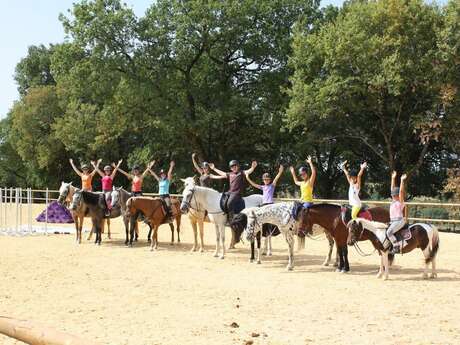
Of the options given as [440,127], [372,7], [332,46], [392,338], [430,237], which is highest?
[372,7]

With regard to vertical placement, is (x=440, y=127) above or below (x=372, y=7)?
below

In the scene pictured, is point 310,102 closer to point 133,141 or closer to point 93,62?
point 93,62

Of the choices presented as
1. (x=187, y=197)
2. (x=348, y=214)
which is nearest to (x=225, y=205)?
(x=187, y=197)

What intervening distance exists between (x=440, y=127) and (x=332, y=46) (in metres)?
6.72

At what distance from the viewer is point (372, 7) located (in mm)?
28312

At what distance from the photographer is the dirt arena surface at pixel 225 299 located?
6.89 m

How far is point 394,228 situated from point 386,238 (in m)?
0.26

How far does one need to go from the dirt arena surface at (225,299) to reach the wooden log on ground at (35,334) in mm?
725

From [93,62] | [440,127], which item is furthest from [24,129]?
[440,127]

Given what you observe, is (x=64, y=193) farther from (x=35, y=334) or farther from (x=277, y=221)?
(x=35, y=334)

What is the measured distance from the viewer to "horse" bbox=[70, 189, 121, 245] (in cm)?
1722

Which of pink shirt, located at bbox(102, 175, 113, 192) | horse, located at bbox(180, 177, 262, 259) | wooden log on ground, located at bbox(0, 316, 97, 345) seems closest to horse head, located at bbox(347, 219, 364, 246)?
horse, located at bbox(180, 177, 262, 259)

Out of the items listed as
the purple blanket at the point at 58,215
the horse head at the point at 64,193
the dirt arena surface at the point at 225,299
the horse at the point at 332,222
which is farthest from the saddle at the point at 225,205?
the purple blanket at the point at 58,215

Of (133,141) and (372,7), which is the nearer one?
(372,7)
